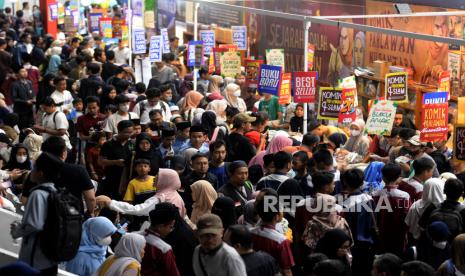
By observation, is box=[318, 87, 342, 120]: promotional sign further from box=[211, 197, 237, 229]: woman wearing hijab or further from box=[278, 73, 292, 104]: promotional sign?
box=[211, 197, 237, 229]: woman wearing hijab

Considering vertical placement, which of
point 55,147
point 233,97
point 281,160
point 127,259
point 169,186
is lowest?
point 233,97

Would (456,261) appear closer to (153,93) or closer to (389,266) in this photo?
(389,266)

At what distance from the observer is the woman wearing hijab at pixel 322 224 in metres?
8.41

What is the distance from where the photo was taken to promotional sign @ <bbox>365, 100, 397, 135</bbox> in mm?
12008

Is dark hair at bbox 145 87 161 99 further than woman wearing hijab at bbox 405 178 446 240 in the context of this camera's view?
Yes

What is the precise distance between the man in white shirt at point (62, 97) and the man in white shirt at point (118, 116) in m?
1.72

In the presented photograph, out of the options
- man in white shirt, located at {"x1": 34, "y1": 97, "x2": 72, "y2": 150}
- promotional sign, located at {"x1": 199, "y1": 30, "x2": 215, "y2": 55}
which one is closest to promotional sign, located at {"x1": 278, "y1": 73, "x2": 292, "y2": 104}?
man in white shirt, located at {"x1": 34, "y1": 97, "x2": 72, "y2": 150}

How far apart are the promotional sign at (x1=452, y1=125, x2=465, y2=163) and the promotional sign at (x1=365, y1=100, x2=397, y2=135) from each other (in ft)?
4.55

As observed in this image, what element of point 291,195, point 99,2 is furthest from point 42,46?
point 291,195

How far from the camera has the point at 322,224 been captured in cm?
843

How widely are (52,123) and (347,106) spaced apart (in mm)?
3855

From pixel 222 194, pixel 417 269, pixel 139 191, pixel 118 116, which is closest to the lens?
pixel 417 269

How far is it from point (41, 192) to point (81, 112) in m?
8.42

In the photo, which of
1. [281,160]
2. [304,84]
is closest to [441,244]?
[281,160]
